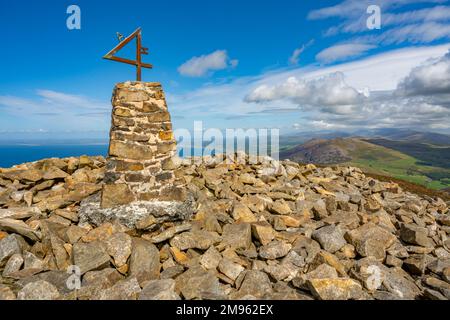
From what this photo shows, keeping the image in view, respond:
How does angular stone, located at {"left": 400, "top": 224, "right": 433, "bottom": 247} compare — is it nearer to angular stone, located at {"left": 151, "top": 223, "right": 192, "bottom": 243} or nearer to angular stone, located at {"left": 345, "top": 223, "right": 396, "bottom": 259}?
angular stone, located at {"left": 345, "top": 223, "right": 396, "bottom": 259}

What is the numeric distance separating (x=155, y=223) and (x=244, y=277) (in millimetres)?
A: 2914

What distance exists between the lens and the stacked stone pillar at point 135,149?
7.95 metres

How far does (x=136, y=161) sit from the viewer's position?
26.2 ft

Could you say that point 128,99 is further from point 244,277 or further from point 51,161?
point 51,161

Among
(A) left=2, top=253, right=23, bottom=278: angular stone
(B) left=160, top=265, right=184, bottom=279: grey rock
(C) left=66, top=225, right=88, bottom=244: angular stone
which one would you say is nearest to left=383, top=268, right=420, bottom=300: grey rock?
(B) left=160, top=265, right=184, bottom=279: grey rock

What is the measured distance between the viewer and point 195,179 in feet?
41.1

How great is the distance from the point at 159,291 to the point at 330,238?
499 cm

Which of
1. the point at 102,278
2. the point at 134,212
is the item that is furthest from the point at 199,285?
the point at 134,212

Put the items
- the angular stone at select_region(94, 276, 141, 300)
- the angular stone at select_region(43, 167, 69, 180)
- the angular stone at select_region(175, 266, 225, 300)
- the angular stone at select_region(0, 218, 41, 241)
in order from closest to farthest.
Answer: the angular stone at select_region(94, 276, 141, 300), the angular stone at select_region(175, 266, 225, 300), the angular stone at select_region(0, 218, 41, 241), the angular stone at select_region(43, 167, 69, 180)

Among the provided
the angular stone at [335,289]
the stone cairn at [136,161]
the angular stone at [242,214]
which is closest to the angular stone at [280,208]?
the angular stone at [242,214]

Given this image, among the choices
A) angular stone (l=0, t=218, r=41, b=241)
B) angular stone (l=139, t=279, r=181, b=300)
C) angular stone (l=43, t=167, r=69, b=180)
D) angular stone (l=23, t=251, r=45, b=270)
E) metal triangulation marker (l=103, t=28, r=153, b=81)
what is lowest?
angular stone (l=139, t=279, r=181, b=300)

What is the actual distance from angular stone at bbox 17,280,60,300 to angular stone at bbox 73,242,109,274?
0.73 m

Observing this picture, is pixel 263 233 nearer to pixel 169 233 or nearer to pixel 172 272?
pixel 169 233

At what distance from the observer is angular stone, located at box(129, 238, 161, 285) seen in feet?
20.9
